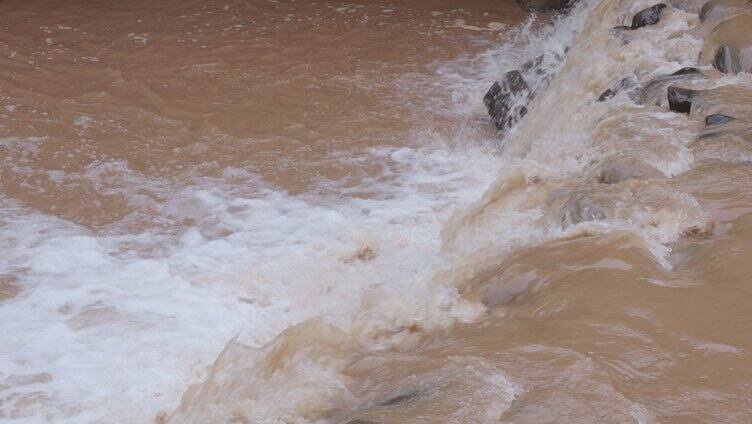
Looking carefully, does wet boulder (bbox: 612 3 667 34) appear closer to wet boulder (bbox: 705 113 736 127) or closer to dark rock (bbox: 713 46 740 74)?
dark rock (bbox: 713 46 740 74)

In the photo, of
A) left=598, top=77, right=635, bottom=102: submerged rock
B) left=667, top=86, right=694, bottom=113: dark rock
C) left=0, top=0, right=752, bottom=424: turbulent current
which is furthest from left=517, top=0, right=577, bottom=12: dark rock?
left=667, top=86, right=694, bottom=113: dark rock

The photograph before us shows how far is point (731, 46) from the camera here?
558 centimetres

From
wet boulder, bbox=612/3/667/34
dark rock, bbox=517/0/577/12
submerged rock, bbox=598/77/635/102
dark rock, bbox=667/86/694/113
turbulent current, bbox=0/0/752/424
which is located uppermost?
wet boulder, bbox=612/3/667/34

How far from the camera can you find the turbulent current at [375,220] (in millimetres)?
2838

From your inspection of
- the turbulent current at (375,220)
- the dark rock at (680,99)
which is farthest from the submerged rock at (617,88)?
the dark rock at (680,99)

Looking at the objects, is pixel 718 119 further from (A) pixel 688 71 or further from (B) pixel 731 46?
(B) pixel 731 46

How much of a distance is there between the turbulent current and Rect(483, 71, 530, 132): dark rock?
3.2 inches

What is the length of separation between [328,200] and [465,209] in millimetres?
1093

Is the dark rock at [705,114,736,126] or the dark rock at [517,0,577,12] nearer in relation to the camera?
the dark rock at [705,114,736,126]

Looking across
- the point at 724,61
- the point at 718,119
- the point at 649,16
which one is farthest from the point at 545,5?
the point at 718,119

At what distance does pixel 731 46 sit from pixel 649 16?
108cm

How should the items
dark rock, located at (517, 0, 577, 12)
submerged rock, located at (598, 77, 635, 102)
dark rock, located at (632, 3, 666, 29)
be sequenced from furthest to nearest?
dark rock, located at (517, 0, 577, 12), dark rock, located at (632, 3, 666, 29), submerged rock, located at (598, 77, 635, 102)

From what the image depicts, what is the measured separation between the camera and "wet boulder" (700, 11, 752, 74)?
5.43 metres

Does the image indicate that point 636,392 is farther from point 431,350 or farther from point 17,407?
point 17,407
